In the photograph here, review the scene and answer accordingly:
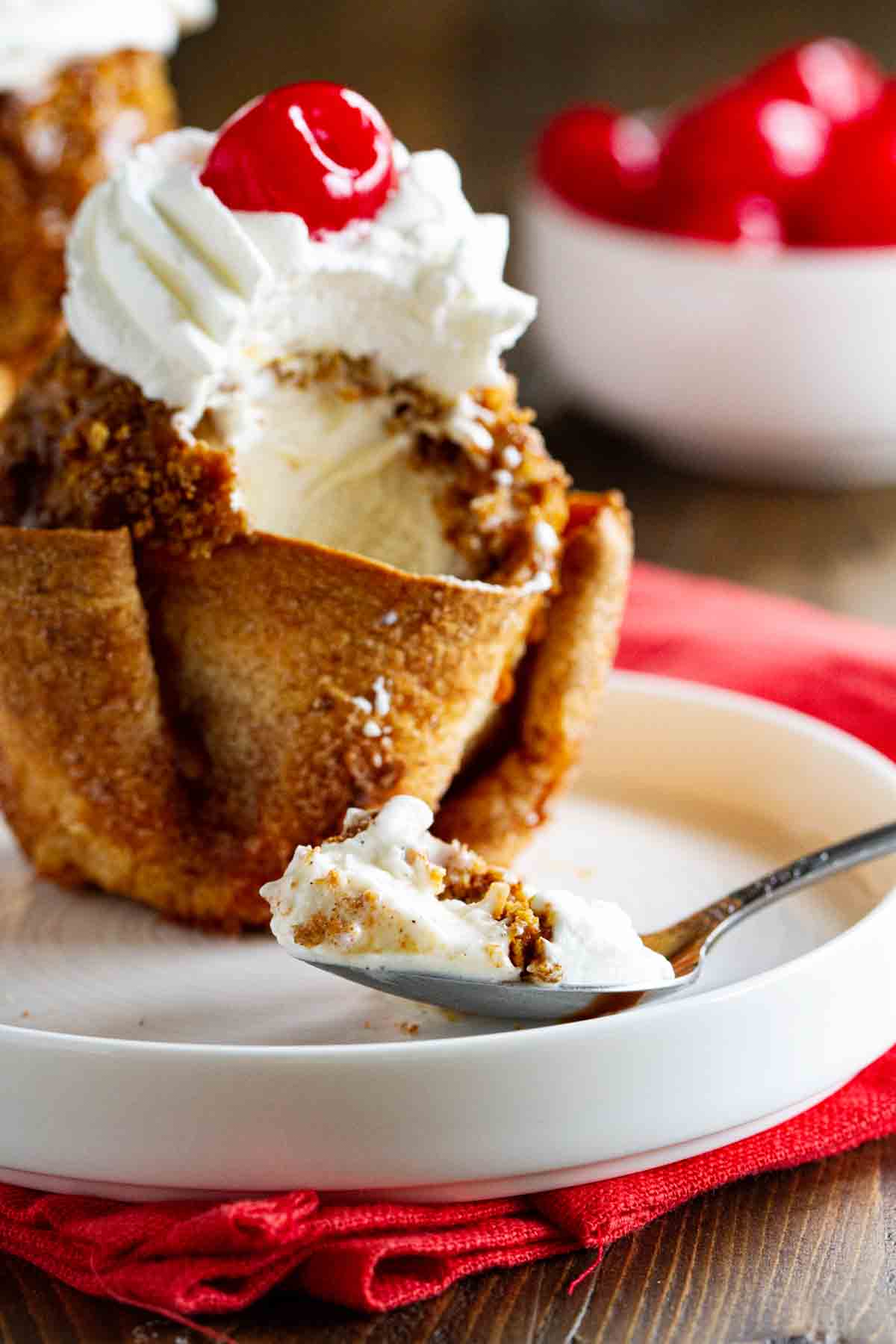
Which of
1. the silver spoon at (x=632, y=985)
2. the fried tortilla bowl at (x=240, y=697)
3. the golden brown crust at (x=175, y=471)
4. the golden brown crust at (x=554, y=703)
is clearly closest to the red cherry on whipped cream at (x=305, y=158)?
the golden brown crust at (x=175, y=471)

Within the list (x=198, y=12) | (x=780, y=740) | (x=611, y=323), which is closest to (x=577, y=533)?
(x=780, y=740)

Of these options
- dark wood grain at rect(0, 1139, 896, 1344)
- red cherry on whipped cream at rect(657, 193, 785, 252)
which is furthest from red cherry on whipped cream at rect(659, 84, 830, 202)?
dark wood grain at rect(0, 1139, 896, 1344)

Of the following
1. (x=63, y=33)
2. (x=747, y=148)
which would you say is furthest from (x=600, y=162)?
(x=63, y=33)

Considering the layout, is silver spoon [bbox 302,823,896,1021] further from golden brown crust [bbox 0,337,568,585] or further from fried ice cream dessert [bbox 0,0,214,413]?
fried ice cream dessert [bbox 0,0,214,413]

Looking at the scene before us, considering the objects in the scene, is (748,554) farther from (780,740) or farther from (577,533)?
(577,533)

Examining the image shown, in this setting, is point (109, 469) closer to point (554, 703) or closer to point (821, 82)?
point (554, 703)

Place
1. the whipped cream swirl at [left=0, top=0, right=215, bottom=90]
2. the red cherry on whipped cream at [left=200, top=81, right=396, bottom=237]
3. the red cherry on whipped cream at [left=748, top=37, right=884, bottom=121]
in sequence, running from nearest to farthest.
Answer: the red cherry on whipped cream at [left=200, top=81, right=396, bottom=237] → the whipped cream swirl at [left=0, top=0, right=215, bottom=90] → the red cherry on whipped cream at [left=748, top=37, right=884, bottom=121]

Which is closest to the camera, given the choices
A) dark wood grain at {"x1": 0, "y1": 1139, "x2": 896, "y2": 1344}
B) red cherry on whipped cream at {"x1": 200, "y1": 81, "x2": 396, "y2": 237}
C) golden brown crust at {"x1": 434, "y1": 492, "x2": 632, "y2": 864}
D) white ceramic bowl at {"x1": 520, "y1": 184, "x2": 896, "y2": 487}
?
dark wood grain at {"x1": 0, "y1": 1139, "x2": 896, "y2": 1344}
